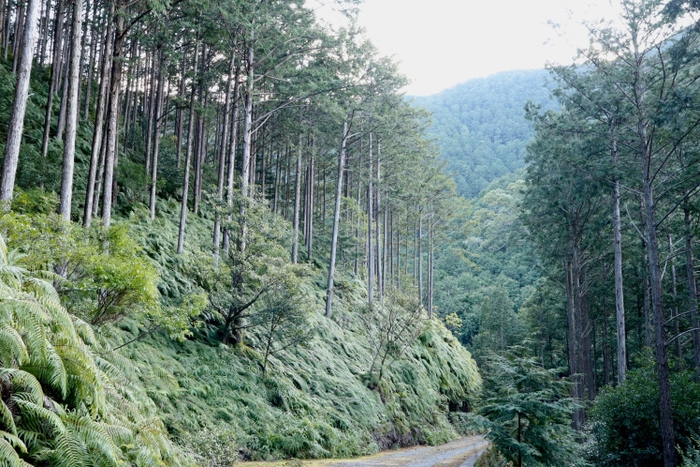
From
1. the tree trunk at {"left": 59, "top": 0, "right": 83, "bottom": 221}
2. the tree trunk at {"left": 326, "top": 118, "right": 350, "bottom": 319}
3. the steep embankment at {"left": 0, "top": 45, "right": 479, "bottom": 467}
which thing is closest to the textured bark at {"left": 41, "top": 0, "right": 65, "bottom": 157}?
the steep embankment at {"left": 0, "top": 45, "right": 479, "bottom": 467}

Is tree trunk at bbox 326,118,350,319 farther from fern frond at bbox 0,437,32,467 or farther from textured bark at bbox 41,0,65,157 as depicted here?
fern frond at bbox 0,437,32,467

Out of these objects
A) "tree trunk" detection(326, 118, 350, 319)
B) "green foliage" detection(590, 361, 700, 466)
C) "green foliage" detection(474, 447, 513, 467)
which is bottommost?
"green foliage" detection(474, 447, 513, 467)

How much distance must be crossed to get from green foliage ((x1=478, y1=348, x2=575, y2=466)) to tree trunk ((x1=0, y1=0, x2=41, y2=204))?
9766 millimetres

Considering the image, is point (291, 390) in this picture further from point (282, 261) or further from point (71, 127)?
point (71, 127)

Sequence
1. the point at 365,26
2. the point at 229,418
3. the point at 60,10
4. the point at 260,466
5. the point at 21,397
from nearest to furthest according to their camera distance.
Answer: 1. the point at 21,397
2. the point at 260,466
3. the point at 229,418
4. the point at 365,26
5. the point at 60,10

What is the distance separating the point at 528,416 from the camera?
1038 centimetres

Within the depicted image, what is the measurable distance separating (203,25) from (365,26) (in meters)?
6.68

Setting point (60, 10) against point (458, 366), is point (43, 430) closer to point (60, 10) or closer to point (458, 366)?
point (60, 10)

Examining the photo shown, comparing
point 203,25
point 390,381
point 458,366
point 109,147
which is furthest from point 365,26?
point 458,366

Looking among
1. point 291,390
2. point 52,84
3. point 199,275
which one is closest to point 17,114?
point 199,275

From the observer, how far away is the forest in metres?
7.56

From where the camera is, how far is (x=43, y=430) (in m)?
5.41

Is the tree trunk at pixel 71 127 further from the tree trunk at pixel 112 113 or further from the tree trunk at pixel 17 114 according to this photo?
the tree trunk at pixel 112 113

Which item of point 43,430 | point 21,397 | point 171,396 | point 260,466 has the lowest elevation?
point 260,466
